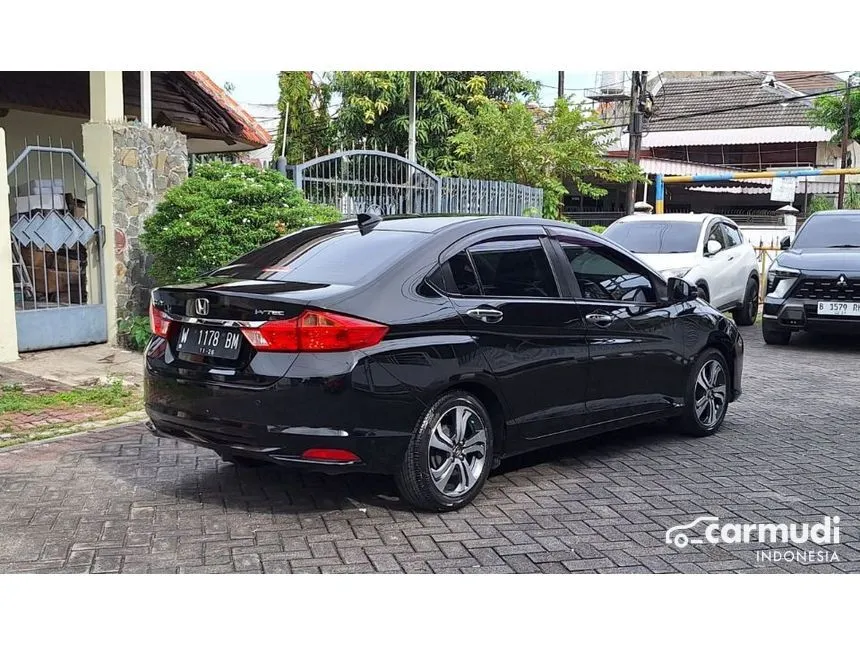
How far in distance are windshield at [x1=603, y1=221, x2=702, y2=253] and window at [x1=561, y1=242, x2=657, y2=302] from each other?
262 inches

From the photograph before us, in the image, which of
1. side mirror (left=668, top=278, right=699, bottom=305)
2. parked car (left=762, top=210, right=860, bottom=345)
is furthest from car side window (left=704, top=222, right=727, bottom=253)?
side mirror (left=668, top=278, right=699, bottom=305)

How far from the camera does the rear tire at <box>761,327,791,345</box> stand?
1169 centimetres

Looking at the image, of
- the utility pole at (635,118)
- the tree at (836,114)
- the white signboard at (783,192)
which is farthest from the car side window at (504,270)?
the tree at (836,114)

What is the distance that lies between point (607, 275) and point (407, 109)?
67.2 feet

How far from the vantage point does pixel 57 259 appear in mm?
9469

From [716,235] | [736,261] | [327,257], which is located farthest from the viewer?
[736,261]

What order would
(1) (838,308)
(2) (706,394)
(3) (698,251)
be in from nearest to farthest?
(2) (706,394) → (1) (838,308) → (3) (698,251)

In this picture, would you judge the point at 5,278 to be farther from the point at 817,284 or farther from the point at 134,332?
the point at 817,284

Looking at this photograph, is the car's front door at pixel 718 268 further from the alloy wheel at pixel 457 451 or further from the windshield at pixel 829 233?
the alloy wheel at pixel 457 451

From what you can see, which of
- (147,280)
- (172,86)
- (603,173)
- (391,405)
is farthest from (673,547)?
(603,173)

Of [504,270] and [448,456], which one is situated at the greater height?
[504,270]

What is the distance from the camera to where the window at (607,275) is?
5539 millimetres

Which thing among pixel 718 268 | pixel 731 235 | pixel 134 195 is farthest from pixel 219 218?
pixel 731 235

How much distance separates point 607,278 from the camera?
579 centimetres
